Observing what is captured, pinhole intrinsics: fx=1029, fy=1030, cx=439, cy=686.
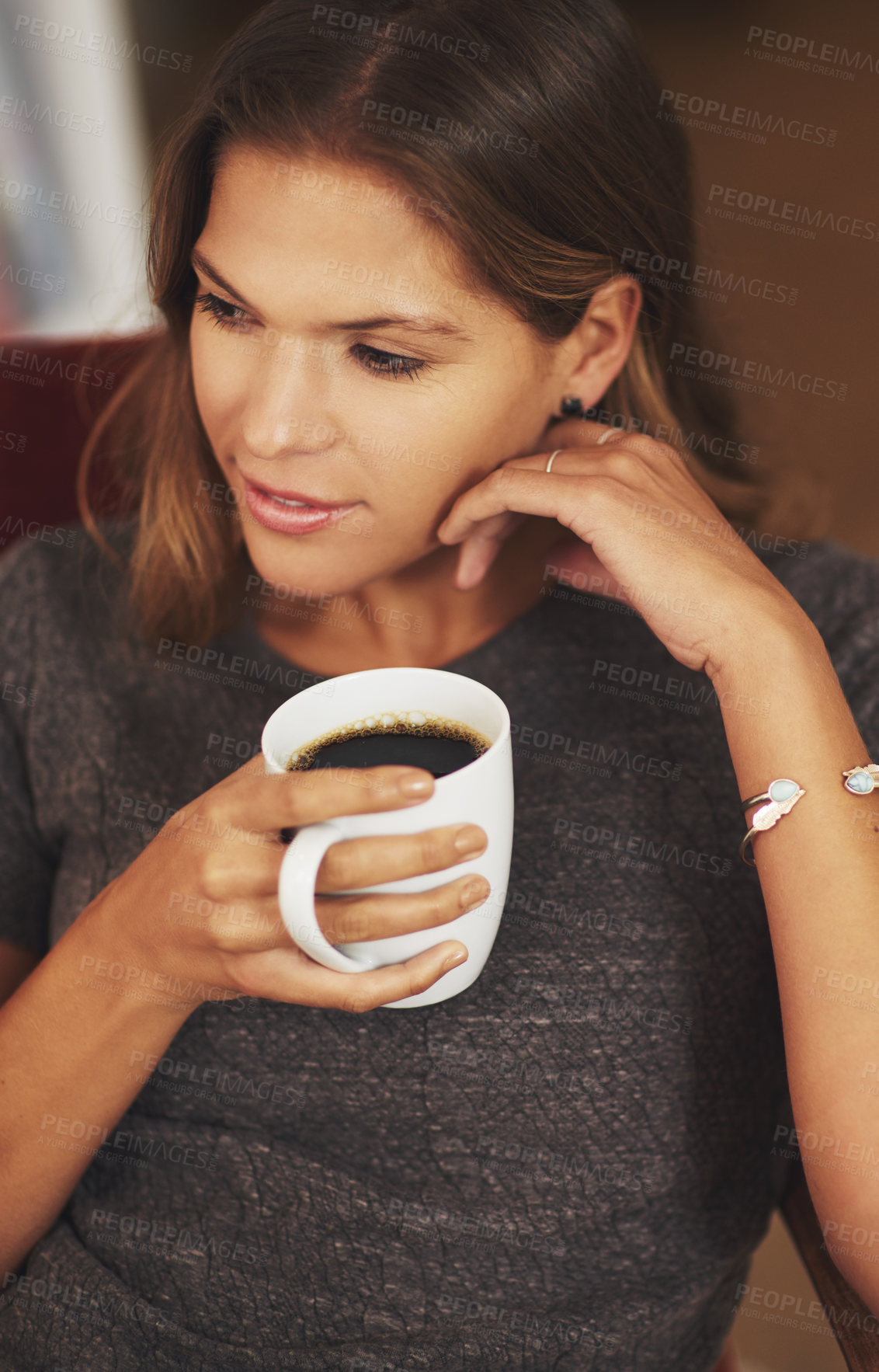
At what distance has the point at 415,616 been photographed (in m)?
1.23

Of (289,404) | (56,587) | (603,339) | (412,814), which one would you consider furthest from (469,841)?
(56,587)

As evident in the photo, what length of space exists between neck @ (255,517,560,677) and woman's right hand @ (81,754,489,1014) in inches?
18.3

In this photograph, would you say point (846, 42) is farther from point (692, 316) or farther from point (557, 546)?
point (557, 546)

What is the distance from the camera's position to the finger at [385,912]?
2.27ft

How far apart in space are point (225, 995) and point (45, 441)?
3.00ft

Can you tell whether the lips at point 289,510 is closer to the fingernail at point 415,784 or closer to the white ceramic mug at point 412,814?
the white ceramic mug at point 412,814

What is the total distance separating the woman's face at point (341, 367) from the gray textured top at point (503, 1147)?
1.05ft

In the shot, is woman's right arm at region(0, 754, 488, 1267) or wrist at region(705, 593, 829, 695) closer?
woman's right arm at region(0, 754, 488, 1267)

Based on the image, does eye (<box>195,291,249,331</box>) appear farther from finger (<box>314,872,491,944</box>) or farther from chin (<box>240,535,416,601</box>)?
finger (<box>314,872,491,944</box>)

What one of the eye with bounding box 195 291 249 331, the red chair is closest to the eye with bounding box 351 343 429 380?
the eye with bounding box 195 291 249 331

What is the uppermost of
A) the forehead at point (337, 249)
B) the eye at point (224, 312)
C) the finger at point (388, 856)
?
the forehead at point (337, 249)

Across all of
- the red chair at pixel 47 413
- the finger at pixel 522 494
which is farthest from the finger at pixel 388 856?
the red chair at pixel 47 413

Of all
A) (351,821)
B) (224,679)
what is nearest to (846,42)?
(224,679)

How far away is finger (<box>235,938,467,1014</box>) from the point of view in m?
0.71
